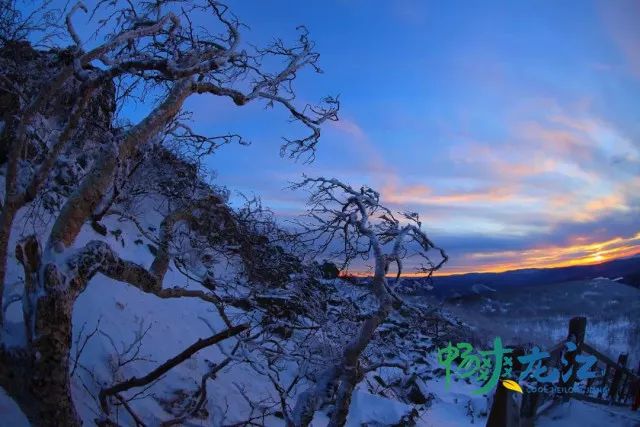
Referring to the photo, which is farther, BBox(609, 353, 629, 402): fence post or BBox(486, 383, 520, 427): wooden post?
BBox(609, 353, 629, 402): fence post

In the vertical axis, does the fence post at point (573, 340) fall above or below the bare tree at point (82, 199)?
below

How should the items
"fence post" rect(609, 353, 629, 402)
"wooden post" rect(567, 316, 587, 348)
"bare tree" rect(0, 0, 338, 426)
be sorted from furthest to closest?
1. "fence post" rect(609, 353, 629, 402)
2. "wooden post" rect(567, 316, 587, 348)
3. "bare tree" rect(0, 0, 338, 426)

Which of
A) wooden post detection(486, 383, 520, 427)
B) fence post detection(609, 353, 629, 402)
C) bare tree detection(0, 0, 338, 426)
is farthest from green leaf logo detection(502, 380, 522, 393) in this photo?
fence post detection(609, 353, 629, 402)

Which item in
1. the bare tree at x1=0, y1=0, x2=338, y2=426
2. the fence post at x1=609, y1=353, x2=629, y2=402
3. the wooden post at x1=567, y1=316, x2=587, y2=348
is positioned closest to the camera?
Result: the bare tree at x1=0, y1=0, x2=338, y2=426

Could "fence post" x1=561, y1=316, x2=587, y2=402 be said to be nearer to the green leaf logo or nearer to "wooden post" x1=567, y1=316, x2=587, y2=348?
"wooden post" x1=567, y1=316, x2=587, y2=348

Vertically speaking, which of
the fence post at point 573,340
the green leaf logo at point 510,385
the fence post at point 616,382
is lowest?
the fence post at point 616,382

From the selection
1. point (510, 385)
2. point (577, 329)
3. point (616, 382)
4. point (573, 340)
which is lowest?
point (616, 382)

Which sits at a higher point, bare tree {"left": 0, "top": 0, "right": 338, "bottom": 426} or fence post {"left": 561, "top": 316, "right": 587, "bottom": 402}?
bare tree {"left": 0, "top": 0, "right": 338, "bottom": 426}

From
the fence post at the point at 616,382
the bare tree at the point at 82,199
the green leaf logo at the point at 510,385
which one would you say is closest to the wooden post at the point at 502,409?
the green leaf logo at the point at 510,385

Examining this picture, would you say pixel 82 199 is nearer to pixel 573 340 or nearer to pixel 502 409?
pixel 502 409

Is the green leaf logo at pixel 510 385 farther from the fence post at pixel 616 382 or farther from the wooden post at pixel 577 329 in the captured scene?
the fence post at pixel 616 382

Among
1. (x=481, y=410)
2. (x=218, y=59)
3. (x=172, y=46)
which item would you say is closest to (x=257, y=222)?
(x=172, y=46)

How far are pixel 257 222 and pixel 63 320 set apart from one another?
7.25 metres

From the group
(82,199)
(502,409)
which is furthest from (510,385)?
(82,199)
